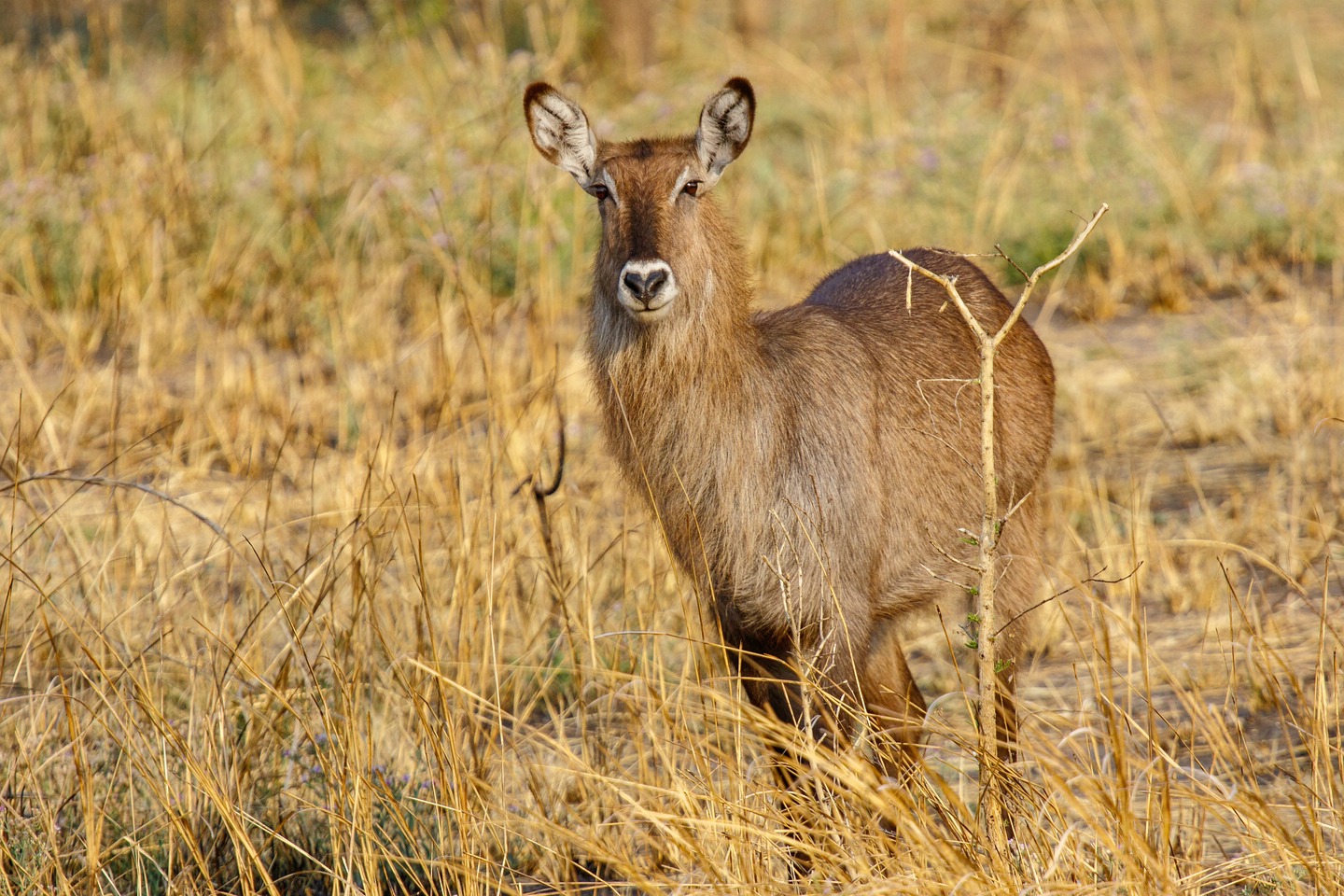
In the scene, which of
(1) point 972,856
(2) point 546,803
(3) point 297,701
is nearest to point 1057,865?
(1) point 972,856

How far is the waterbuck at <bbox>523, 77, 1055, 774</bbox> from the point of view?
9.98ft

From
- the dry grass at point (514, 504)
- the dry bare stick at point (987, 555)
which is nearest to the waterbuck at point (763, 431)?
the dry grass at point (514, 504)

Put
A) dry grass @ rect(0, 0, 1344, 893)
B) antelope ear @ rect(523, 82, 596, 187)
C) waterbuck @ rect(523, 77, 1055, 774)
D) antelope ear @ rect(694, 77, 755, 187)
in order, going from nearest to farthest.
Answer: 1. dry grass @ rect(0, 0, 1344, 893)
2. waterbuck @ rect(523, 77, 1055, 774)
3. antelope ear @ rect(694, 77, 755, 187)
4. antelope ear @ rect(523, 82, 596, 187)

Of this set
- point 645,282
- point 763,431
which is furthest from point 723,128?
point 763,431

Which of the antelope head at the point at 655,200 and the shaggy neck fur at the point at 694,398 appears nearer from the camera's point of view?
the antelope head at the point at 655,200

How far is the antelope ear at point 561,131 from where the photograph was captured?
3322 millimetres

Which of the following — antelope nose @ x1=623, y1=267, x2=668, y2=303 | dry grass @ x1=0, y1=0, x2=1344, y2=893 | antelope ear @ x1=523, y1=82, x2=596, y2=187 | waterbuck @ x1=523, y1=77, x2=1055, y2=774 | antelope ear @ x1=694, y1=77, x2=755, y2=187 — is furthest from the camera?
antelope ear @ x1=523, y1=82, x2=596, y2=187

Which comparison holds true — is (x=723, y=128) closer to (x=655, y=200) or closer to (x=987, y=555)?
(x=655, y=200)

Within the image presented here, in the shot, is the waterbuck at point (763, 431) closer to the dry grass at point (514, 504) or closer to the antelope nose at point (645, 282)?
the antelope nose at point (645, 282)

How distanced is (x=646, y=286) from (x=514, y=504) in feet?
5.20

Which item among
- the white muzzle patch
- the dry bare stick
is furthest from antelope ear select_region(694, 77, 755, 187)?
the dry bare stick

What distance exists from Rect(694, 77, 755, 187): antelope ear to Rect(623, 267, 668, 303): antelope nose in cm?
44

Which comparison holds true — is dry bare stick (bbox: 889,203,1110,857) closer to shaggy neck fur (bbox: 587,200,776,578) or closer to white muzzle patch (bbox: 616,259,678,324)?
white muzzle patch (bbox: 616,259,678,324)

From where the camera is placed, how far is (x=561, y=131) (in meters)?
3.38
